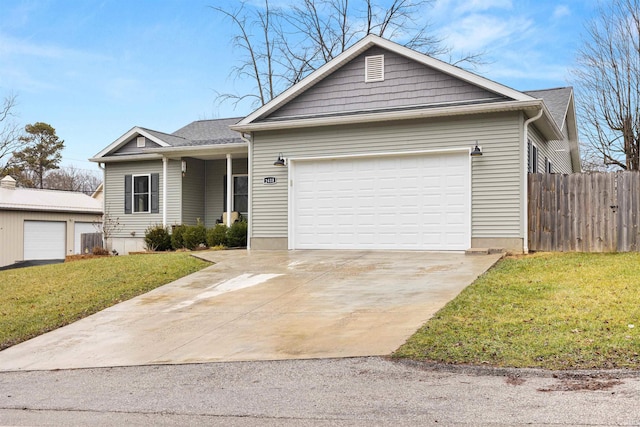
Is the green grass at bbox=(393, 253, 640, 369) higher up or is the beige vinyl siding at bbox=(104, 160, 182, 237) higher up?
the beige vinyl siding at bbox=(104, 160, 182, 237)

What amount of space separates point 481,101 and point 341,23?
58.6 feet

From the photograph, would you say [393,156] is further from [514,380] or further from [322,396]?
[322,396]

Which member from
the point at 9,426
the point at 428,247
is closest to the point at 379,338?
the point at 9,426

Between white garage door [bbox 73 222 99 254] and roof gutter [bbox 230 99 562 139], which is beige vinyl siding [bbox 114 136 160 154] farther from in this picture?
white garage door [bbox 73 222 99 254]

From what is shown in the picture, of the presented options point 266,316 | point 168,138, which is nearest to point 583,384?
point 266,316

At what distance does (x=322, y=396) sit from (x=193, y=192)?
54.3 ft

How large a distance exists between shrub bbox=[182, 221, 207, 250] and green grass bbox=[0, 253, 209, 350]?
361cm

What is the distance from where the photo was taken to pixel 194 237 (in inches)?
742

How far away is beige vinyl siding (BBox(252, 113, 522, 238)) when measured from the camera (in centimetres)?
1388

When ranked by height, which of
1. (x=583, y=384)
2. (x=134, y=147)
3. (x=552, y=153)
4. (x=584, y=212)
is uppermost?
(x=134, y=147)

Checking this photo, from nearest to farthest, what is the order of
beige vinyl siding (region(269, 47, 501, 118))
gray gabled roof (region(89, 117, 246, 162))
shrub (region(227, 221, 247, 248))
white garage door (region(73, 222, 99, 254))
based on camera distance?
beige vinyl siding (region(269, 47, 501, 118)) → shrub (region(227, 221, 247, 248)) → gray gabled roof (region(89, 117, 246, 162)) → white garage door (region(73, 222, 99, 254))

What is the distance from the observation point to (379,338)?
7.21 metres

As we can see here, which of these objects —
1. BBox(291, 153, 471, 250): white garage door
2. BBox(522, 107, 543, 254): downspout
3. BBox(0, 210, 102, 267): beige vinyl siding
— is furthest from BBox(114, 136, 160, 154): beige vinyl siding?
BBox(522, 107, 543, 254): downspout

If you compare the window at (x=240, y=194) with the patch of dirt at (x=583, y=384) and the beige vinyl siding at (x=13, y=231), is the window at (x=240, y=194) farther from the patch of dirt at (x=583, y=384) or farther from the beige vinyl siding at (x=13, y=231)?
the patch of dirt at (x=583, y=384)
